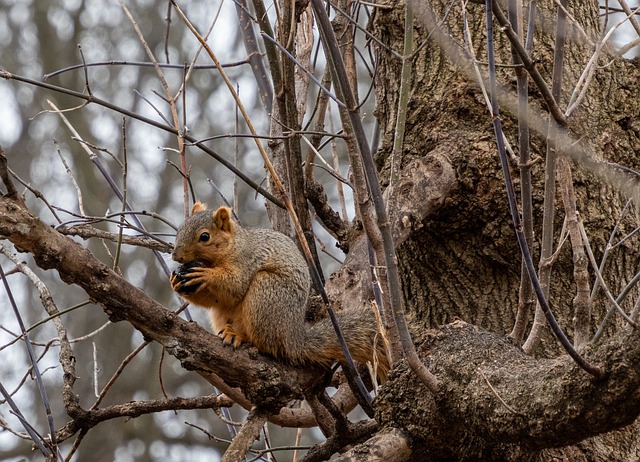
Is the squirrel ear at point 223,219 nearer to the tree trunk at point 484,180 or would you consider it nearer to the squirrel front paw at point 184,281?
the squirrel front paw at point 184,281

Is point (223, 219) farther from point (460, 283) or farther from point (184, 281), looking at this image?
point (460, 283)

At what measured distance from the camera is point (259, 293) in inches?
113

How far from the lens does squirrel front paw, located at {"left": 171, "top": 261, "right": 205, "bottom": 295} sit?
2799 millimetres

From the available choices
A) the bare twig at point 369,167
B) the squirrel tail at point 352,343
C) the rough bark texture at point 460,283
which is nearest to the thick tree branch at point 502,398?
the rough bark texture at point 460,283

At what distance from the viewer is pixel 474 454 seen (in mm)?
2107

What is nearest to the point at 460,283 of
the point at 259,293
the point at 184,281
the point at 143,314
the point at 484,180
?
the point at 484,180

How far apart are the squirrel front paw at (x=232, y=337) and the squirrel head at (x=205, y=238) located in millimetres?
431

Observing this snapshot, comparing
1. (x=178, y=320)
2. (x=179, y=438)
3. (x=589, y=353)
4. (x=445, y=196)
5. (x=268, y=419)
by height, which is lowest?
(x=589, y=353)

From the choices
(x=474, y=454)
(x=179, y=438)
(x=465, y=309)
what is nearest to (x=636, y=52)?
(x=465, y=309)

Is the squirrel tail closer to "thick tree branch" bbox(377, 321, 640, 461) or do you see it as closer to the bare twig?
"thick tree branch" bbox(377, 321, 640, 461)

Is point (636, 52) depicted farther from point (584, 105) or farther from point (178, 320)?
point (178, 320)

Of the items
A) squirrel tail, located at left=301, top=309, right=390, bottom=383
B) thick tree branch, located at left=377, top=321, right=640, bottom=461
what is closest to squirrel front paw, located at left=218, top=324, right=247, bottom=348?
squirrel tail, located at left=301, top=309, right=390, bottom=383

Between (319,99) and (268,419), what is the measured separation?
1.14 m

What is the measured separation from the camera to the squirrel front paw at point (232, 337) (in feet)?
8.08
